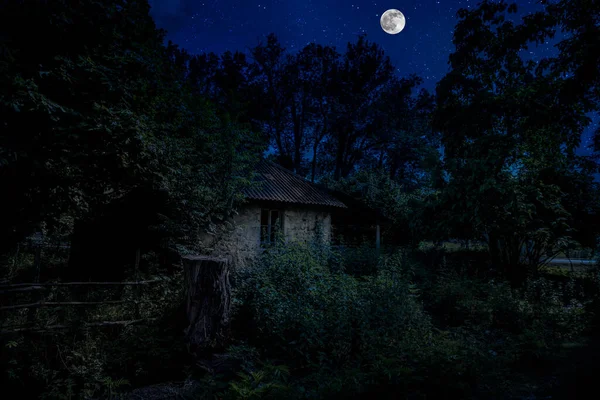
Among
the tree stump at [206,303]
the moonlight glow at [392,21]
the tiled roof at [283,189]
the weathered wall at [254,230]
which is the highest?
the moonlight glow at [392,21]

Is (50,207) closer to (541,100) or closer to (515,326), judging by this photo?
(515,326)

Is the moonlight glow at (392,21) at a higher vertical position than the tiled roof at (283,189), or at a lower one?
higher

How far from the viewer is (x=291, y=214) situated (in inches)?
545

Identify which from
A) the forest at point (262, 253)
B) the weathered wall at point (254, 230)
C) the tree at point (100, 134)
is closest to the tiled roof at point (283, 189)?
the weathered wall at point (254, 230)

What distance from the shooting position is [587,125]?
7242 mm

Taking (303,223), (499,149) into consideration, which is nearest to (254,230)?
(303,223)

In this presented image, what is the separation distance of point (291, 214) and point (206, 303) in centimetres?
922

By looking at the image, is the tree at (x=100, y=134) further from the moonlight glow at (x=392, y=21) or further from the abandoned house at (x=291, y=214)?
the moonlight glow at (x=392, y=21)

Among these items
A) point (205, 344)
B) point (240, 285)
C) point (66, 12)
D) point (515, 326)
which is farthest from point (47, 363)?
point (515, 326)

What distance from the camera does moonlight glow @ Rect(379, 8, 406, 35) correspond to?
13312 millimetres

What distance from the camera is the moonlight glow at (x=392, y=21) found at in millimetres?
13312

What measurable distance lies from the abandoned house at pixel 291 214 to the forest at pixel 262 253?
2151mm

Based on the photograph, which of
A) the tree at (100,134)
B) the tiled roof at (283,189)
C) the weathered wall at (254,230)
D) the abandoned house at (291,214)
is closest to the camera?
the tree at (100,134)

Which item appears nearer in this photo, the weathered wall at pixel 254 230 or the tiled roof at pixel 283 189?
the weathered wall at pixel 254 230
